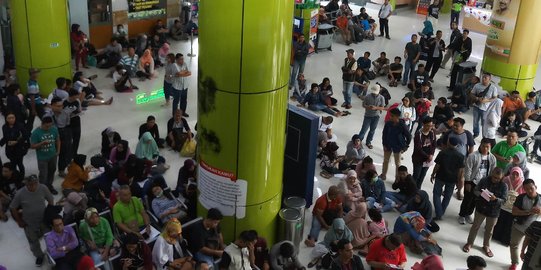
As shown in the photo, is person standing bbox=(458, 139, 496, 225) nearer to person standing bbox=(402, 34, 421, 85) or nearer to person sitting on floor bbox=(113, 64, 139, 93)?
person standing bbox=(402, 34, 421, 85)

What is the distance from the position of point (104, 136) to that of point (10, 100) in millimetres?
1894

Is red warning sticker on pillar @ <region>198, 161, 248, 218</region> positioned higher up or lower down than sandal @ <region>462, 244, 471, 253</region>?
higher up

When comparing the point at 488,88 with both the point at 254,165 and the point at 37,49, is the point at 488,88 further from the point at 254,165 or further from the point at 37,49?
the point at 37,49

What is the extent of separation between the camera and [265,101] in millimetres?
7195

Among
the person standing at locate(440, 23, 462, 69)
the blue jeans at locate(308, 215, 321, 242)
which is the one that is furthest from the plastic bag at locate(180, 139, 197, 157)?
the person standing at locate(440, 23, 462, 69)

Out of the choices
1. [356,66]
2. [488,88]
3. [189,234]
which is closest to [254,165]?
[189,234]

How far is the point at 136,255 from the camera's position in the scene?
23.3ft

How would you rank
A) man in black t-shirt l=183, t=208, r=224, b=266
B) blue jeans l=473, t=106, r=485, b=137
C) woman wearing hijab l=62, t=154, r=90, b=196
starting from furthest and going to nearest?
1. blue jeans l=473, t=106, r=485, b=137
2. woman wearing hijab l=62, t=154, r=90, b=196
3. man in black t-shirt l=183, t=208, r=224, b=266

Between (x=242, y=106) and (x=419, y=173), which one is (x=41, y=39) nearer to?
(x=242, y=106)

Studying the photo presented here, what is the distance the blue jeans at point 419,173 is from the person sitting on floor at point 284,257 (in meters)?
3.66

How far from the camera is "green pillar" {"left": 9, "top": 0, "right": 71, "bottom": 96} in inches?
494

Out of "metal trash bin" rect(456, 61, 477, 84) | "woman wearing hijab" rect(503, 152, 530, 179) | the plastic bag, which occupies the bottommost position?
the plastic bag

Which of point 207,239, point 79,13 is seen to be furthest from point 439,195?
point 79,13

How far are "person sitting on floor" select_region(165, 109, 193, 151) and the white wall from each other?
22.7 feet
